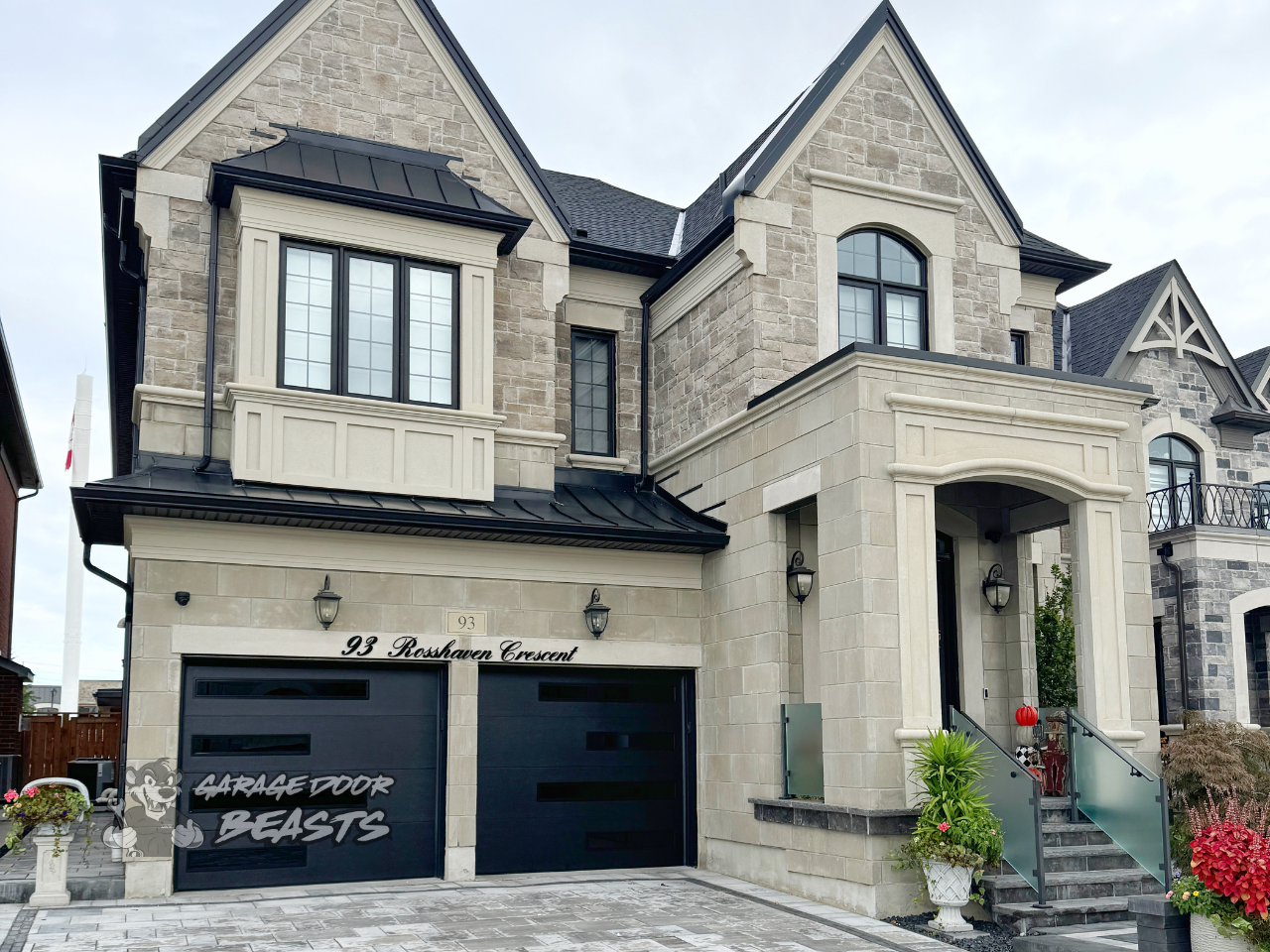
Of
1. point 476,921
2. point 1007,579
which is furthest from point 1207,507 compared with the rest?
point 476,921

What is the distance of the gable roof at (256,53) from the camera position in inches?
510

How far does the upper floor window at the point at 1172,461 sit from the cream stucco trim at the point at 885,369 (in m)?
9.50

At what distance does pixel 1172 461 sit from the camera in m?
21.3

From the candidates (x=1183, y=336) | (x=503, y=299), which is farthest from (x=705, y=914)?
(x=1183, y=336)

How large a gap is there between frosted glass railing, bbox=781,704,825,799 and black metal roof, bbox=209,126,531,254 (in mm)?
6325

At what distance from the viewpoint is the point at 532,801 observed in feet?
42.8

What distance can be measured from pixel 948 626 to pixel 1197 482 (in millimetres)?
9382

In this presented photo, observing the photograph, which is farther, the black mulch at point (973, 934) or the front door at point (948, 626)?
the front door at point (948, 626)

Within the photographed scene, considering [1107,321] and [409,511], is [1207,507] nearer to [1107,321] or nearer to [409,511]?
[1107,321]

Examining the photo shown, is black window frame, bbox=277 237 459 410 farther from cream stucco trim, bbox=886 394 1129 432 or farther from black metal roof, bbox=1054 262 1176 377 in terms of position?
black metal roof, bbox=1054 262 1176 377

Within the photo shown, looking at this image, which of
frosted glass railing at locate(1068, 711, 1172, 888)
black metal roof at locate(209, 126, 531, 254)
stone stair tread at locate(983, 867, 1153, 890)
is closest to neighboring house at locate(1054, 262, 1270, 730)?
frosted glass railing at locate(1068, 711, 1172, 888)

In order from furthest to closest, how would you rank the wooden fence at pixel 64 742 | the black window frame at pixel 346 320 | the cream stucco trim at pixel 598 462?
the wooden fence at pixel 64 742
the cream stucco trim at pixel 598 462
the black window frame at pixel 346 320

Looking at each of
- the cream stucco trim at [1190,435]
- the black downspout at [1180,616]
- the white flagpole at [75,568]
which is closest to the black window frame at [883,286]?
the black downspout at [1180,616]

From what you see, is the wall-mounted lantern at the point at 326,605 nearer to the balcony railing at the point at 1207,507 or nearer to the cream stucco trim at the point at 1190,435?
the balcony railing at the point at 1207,507
